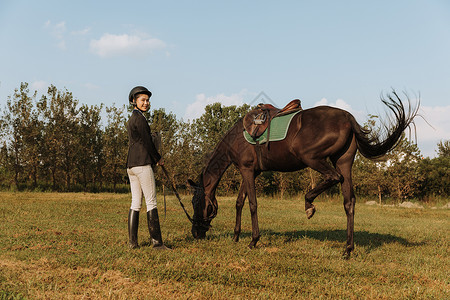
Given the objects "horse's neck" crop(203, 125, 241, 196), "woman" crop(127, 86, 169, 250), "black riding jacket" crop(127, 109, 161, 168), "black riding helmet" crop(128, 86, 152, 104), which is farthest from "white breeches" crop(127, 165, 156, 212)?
"horse's neck" crop(203, 125, 241, 196)

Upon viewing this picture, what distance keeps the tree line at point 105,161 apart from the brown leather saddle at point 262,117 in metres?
14.1

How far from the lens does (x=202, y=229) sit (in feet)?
26.0

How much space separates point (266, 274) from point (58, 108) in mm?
29563

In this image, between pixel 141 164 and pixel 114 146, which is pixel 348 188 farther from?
pixel 114 146

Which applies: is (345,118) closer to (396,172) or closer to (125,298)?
(125,298)

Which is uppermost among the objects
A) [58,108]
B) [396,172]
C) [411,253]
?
[58,108]

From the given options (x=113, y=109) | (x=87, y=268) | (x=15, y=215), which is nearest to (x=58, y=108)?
(x=113, y=109)

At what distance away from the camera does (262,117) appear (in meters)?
7.27

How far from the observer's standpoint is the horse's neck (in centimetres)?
785

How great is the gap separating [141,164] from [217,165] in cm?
198

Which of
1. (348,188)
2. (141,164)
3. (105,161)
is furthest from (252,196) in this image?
(105,161)

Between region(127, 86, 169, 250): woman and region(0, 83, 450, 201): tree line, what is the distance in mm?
14464

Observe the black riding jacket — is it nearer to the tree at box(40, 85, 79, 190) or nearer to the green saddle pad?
the green saddle pad

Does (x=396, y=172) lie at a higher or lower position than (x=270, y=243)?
higher
